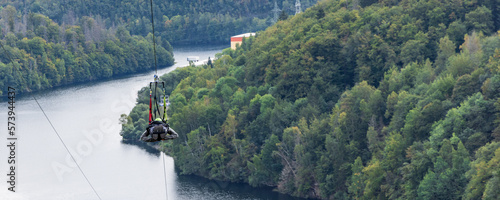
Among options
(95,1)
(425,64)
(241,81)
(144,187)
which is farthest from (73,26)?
(425,64)

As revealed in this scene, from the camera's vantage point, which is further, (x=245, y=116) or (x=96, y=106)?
(x=96, y=106)

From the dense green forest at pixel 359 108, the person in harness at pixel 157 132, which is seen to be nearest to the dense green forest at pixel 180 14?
the dense green forest at pixel 359 108

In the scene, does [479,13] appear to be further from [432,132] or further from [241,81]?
[241,81]

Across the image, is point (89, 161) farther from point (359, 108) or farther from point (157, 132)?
point (157, 132)

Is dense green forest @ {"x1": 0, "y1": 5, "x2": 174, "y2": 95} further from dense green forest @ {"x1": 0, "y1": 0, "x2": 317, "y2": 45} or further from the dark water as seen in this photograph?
the dark water

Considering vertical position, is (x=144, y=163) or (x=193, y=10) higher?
(x=193, y=10)

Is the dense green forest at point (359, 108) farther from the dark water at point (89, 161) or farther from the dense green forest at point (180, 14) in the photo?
the dense green forest at point (180, 14)
